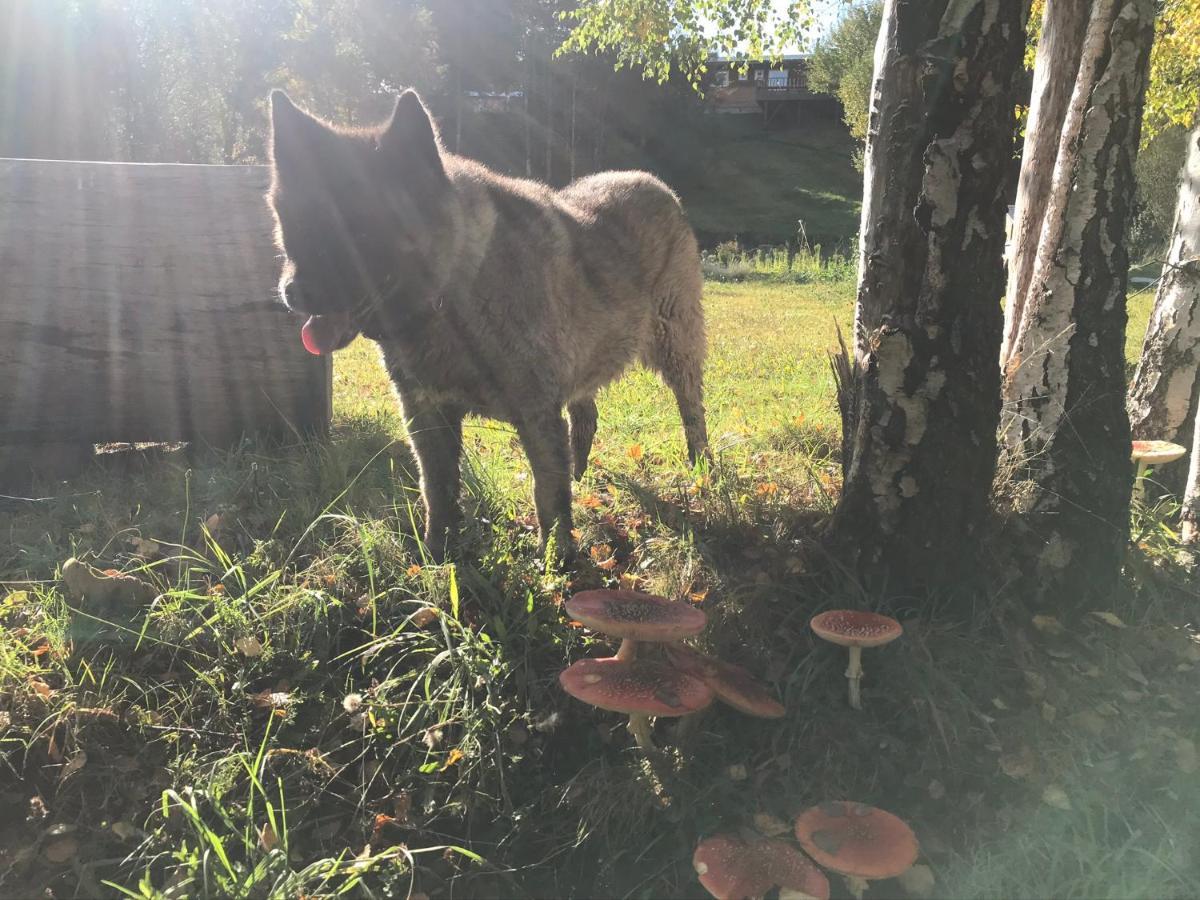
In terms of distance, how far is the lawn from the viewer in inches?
80.3

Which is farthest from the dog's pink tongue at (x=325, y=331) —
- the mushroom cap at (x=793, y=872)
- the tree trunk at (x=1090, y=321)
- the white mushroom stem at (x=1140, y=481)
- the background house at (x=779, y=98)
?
the background house at (x=779, y=98)

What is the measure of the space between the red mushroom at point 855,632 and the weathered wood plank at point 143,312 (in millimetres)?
3345

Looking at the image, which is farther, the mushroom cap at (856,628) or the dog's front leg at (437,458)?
the dog's front leg at (437,458)

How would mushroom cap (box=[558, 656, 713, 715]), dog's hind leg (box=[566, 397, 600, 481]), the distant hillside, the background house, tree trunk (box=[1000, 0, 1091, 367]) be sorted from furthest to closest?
the background house < the distant hillside < dog's hind leg (box=[566, 397, 600, 481]) < tree trunk (box=[1000, 0, 1091, 367]) < mushroom cap (box=[558, 656, 713, 715])

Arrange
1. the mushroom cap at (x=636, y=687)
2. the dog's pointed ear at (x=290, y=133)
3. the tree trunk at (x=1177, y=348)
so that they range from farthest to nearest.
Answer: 1. the tree trunk at (x=1177, y=348)
2. the dog's pointed ear at (x=290, y=133)
3. the mushroom cap at (x=636, y=687)

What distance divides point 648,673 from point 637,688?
8 cm

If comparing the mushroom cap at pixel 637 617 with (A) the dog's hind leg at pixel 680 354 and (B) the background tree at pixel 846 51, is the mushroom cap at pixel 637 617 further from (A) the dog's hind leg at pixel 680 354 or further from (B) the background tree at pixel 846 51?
(B) the background tree at pixel 846 51

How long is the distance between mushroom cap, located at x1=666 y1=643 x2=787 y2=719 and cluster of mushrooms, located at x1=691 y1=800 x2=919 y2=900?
33cm

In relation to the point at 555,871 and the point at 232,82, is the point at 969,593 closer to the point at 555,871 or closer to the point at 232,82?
the point at 555,871

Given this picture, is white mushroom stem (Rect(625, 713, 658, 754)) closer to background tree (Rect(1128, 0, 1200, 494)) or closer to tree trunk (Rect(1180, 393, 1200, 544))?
tree trunk (Rect(1180, 393, 1200, 544))

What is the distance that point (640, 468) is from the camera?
4.10 meters

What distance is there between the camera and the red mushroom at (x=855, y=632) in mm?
2104

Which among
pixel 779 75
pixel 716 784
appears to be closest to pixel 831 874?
pixel 716 784

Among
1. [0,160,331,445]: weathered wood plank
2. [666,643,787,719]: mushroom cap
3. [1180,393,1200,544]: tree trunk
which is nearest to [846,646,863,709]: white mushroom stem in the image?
[666,643,787,719]: mushroom cap
